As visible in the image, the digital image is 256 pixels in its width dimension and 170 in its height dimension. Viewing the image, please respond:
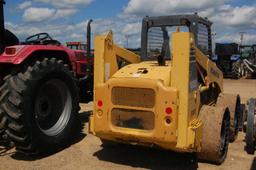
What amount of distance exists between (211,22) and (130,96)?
8.97 ft

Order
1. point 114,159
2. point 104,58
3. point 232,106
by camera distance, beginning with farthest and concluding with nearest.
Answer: point 232,106, point 114,159, point 104,58

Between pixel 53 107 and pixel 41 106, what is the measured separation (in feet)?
1.14

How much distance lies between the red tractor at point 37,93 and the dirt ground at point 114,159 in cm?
24

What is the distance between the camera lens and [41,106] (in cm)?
651

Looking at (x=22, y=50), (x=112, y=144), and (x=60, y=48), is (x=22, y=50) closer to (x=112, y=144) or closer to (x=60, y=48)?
(x=60, y=48)

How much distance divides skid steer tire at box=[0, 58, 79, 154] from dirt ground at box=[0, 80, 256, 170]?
23cm

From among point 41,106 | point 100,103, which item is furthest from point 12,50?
point 100,103

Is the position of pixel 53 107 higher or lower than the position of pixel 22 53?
lower

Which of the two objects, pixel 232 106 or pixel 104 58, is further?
pixel 232 106

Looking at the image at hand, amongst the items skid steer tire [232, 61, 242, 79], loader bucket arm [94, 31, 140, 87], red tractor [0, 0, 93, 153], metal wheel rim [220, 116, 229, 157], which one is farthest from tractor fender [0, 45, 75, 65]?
skid steer tire [232, 61, 242, 79]

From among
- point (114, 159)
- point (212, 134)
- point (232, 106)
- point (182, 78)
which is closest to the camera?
point (182, 78)

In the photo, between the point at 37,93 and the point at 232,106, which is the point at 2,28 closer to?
the point at 37,93

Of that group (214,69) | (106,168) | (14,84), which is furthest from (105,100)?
(214,69)

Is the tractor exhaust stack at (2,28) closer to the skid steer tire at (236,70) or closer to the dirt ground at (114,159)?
the dirt ground at (114,159)
